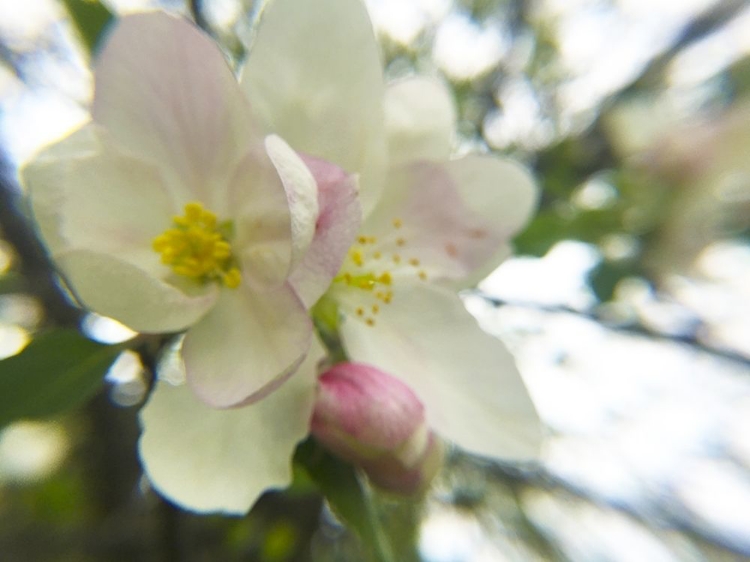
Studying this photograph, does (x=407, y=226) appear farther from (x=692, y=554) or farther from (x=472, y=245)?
(x=692, y=554)

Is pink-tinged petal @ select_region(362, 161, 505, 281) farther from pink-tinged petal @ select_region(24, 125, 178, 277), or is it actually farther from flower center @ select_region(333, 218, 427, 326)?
pink-tinged petal @ select_region(24, 125, 178, 277)

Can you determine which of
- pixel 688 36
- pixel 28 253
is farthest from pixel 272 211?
pixel 688 36

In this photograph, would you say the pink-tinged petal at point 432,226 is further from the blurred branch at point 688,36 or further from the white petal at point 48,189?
the blurred branch at point 688,36

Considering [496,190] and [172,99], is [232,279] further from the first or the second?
[496,190]

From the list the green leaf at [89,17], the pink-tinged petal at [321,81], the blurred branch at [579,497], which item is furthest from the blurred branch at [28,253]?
the blurred branch at [579,497]

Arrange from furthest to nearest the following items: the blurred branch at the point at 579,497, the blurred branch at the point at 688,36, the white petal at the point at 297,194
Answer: the blurred branch at the point at 579,497 → the blurred branch at the point at 688,36 → the white petal at the point at 297,194

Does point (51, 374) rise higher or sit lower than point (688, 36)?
lower

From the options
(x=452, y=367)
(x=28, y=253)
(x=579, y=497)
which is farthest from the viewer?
(x=579, y=497)
